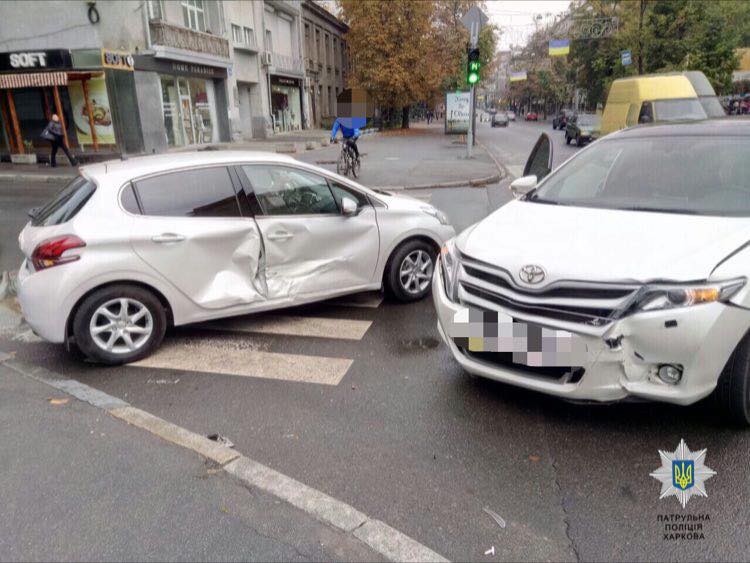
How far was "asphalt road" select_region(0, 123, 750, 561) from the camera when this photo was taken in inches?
100

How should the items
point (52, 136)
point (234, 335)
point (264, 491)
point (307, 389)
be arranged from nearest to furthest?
point (264, 491) → point (307, 389) → point (234, 335) → point (52, 136)

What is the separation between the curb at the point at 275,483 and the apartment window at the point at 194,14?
25.0m

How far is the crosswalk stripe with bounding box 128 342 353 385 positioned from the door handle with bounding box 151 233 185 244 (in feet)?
3.08

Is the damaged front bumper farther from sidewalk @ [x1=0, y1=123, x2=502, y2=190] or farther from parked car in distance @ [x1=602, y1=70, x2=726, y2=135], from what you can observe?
parked car in distance @ [x1=602, y1=70, x2=726, y2=135]

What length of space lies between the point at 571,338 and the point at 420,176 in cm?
1351

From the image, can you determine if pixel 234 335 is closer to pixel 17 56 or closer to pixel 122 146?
pixel 122 146

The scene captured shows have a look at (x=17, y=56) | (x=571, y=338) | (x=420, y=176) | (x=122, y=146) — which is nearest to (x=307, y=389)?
(x=571, y=338)

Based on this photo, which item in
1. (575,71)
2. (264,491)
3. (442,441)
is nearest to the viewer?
(264,491)

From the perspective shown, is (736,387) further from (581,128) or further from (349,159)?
(581,128)

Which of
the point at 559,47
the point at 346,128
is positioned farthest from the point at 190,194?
the point at 559,47

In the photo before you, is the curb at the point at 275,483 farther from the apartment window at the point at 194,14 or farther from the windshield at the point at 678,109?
the apartment window at the point at 194,14

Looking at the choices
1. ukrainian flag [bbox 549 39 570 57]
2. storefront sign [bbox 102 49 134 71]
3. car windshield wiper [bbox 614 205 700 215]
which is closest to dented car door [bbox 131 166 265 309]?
car windshield wiper [bbox 614 205 700 215]

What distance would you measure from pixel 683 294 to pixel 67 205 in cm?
435

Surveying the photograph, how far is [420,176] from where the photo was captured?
52.7ft
